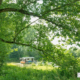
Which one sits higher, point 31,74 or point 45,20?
point 45,20

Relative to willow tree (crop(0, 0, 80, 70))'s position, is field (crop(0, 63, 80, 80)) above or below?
below

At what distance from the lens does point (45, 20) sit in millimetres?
7352

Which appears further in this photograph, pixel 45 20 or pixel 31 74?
pixel 31 74

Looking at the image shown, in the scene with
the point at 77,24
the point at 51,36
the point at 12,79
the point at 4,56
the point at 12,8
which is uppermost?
the point at 12,8

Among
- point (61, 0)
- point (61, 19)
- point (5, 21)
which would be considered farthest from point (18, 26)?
point (61, 0)

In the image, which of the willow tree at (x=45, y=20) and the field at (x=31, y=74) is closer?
the willow tree at (x=45, y=20)

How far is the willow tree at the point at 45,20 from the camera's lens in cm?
665

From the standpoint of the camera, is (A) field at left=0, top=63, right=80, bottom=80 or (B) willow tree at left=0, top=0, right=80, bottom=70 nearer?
(B) willow tree at left=0, top=0, right=80, bottom=70

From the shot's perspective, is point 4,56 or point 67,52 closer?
point 67,52

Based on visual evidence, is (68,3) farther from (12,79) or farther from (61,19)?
(12,79)

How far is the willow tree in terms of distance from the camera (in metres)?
6.65

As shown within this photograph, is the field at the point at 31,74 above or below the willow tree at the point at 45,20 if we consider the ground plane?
below

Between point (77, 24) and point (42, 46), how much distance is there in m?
2.35

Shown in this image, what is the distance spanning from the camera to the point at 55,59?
26.3 feet
